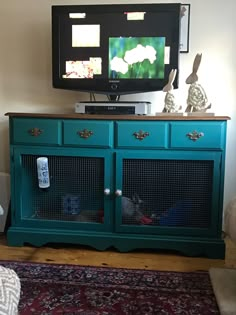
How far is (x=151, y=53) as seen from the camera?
2.63 m

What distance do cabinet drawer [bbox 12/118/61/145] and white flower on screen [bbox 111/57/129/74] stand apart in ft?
1.79

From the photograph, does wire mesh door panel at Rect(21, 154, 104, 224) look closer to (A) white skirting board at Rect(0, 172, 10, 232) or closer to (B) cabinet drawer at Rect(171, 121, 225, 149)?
(A) white skirting board at Rect(0, 172, 10, 232)

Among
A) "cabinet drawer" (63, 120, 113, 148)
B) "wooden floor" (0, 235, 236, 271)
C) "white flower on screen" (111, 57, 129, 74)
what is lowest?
"wooden floor" (0, 235, 236, 271)

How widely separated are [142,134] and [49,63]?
1.01 m

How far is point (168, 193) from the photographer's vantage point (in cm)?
253

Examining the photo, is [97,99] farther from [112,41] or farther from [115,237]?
[115,237]

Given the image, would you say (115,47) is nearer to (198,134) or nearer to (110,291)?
(198,134)

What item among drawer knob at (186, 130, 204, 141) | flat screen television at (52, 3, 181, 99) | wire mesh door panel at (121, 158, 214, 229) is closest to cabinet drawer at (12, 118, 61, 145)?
flat screen television at (52, 3, 181, 99)

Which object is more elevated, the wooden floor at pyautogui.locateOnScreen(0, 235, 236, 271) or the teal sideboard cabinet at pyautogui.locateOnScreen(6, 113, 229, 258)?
the teal sideboard cabinet at pyautogui.locateOnScreen(6, 113, 229, 258)

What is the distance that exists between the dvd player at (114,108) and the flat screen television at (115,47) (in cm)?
14

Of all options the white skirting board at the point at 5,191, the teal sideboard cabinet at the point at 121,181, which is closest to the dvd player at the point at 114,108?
the teal sideboard cabinet at the point at 121,181

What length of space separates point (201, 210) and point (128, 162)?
55 centimetres

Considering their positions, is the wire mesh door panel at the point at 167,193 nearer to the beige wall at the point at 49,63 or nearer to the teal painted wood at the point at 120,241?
the teal painted wood at the point at 120,241

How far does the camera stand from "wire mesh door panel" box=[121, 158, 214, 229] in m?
2.49
